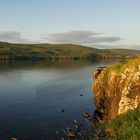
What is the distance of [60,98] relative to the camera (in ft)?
238

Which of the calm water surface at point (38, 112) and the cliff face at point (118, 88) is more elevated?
the cliff face at point (118, 88)

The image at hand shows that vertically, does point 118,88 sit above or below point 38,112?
above

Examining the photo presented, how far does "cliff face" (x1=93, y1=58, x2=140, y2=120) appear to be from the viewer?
106 feet

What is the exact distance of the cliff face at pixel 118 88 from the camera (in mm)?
32281

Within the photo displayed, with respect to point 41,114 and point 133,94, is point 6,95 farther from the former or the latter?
point 133,94

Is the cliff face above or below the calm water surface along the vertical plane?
above

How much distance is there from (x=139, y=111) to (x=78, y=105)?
155 ft

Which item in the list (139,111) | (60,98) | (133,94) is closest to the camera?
(139,111)

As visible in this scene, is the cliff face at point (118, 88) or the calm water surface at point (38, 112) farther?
the calm water surface at point (38, 112)

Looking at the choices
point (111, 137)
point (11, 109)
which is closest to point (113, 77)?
point (11, 109)

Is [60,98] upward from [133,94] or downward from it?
downward

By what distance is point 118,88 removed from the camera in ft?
130

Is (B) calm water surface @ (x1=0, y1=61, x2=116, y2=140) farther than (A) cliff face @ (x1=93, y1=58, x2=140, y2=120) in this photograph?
Yes

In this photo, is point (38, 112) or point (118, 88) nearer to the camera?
point (118, 88)
